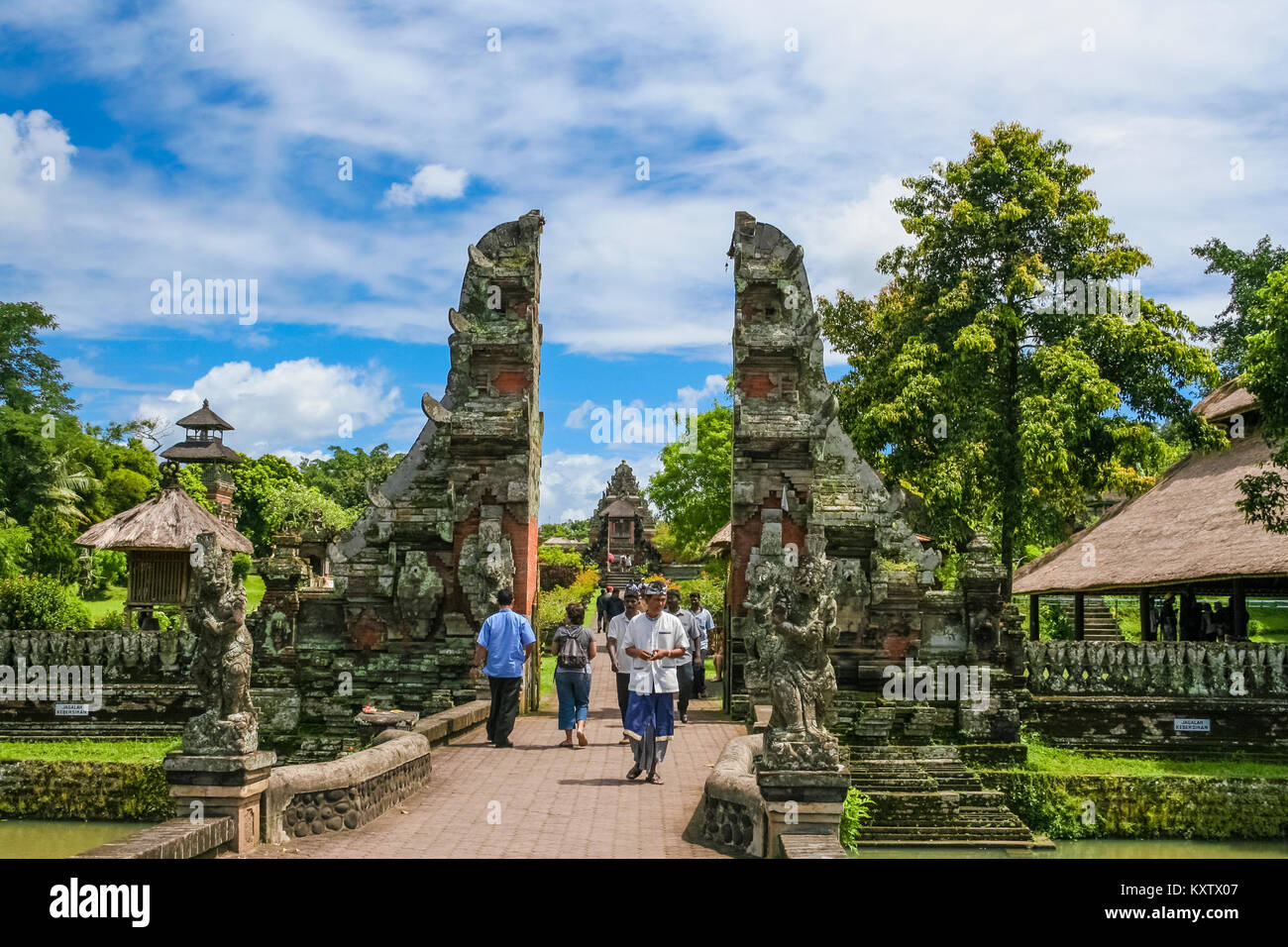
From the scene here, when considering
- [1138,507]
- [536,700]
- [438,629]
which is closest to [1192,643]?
[1138,507]

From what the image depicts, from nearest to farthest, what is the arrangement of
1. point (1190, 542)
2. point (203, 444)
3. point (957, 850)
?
point (957, 850) < point (1190, 542) < point (203, 444)

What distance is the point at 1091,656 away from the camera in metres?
18.1

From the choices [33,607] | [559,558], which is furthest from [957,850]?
[559,558]

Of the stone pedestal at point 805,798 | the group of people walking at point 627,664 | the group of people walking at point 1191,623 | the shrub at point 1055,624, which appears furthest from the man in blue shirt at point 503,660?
the shrub at point 1055,624

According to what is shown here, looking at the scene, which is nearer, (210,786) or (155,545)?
(210,786)

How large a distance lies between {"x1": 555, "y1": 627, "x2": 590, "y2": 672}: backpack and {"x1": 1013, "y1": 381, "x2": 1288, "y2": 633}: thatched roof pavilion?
11378 mm

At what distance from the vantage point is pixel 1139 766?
55.4ft

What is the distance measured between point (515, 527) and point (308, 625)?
11.8ft

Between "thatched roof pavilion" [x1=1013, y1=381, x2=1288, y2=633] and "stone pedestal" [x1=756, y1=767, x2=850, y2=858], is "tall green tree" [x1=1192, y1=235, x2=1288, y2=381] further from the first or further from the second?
"stone pedestal" [x1=756, y1=767, x2=850, y2=858]

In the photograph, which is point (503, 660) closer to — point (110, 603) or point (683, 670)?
point (683, 670)

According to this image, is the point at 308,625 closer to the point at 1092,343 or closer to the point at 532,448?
the point at 532,448

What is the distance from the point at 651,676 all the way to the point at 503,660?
8.43 feet

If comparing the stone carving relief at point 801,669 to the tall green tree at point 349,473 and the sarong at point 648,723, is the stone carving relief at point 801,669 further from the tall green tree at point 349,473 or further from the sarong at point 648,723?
the tall green tree at point 349,473
